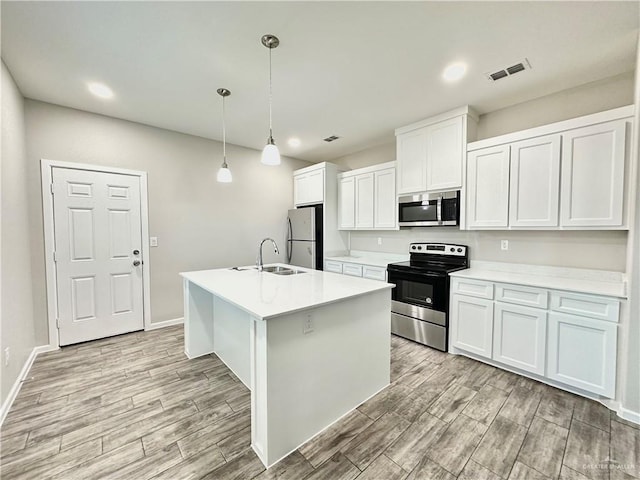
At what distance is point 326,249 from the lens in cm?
457

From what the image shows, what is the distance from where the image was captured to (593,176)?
2287 millimetres

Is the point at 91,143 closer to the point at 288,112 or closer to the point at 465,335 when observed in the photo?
the point at 288,112

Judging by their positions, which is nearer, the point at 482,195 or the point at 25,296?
the point at 25,296

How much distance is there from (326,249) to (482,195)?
242 centimetres

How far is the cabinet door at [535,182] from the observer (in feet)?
8.13

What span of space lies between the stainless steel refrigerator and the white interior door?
7.64ft

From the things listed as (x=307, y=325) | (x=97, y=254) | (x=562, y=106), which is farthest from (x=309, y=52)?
(x=97, y=254)

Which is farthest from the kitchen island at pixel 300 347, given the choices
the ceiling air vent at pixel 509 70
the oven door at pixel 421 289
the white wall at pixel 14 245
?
the ceiling air vent at pixel 509 70

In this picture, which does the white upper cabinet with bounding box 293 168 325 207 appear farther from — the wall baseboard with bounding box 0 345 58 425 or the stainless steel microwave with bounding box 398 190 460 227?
the wall baseboard with bounding box 0 345 58 425

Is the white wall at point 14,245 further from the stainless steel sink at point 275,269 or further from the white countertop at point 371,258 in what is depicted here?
the white countertop at point 371,258

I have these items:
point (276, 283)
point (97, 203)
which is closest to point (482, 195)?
point (276, 283)

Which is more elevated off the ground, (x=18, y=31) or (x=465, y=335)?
(x=18, y=31)

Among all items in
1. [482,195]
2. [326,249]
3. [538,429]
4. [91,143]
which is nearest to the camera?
[538,429]

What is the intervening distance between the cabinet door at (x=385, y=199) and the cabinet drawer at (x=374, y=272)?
26.3 inches
